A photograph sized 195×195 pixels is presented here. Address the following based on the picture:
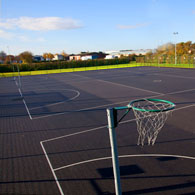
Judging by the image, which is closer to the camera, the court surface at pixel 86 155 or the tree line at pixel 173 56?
the court surface at pixel 86 155

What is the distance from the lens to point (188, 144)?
1030cm

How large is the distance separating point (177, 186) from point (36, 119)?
11061 millimetres

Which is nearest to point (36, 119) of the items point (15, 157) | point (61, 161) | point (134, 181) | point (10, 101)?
point (15, 157)

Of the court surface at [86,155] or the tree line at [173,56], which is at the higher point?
the tree line at [173,56]

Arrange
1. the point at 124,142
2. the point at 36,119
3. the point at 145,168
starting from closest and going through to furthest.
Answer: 1. the point at 145,168
2. the point at 124,142
3. the point at 36,119

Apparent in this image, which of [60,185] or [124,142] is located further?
[124,142]

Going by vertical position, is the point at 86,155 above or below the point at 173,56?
below

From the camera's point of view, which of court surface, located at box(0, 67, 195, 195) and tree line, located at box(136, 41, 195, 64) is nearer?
court surface, located at box(0, 67, 195, 195)

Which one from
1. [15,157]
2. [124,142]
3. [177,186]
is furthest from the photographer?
[124,142]

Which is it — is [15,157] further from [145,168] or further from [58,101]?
[58,101]

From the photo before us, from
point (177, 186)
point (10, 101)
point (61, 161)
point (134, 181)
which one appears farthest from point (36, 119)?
point (177, 186)

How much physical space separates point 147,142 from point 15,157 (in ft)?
21.5

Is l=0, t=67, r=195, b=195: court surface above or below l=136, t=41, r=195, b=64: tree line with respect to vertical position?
below

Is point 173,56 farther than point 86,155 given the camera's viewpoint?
Yes
